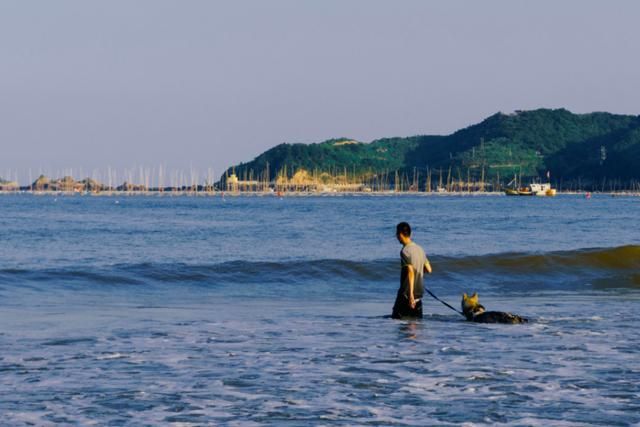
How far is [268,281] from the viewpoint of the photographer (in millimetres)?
30188

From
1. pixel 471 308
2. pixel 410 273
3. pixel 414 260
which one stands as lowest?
pixel 471 308

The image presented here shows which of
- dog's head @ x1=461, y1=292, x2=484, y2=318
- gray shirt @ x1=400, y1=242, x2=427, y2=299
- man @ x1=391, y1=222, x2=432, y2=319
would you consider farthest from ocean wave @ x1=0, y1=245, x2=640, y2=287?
gray shirt @ x1=400, y1=242, x2=427, y2=299

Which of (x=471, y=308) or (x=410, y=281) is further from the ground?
(x=410, y=281)

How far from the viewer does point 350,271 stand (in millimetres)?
32250

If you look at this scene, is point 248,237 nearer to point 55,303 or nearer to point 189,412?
point 55,303

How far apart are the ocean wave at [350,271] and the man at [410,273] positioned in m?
12.2

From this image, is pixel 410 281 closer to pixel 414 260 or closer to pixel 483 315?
pixel 414 260

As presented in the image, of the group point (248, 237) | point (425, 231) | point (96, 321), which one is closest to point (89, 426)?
point (96, 321)

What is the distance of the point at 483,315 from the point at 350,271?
46.6 feet

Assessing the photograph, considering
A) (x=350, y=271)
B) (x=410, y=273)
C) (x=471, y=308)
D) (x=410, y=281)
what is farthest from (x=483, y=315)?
(x=350, y=271)

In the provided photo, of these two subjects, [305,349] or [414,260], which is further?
[414,260]

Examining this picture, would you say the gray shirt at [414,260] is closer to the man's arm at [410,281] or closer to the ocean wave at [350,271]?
the man's arm at [410,281]

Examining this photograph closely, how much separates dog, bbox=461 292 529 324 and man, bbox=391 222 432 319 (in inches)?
38.2

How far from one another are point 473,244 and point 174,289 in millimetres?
26767
